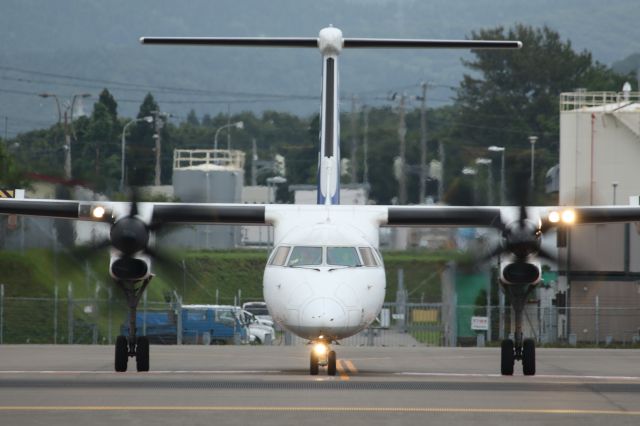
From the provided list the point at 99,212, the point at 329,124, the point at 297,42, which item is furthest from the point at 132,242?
the point at 329,124

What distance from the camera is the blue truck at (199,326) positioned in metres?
47.1

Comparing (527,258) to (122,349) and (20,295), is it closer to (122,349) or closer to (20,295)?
(122,349)

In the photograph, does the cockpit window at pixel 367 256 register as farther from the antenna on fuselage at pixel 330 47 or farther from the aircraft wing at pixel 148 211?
the antenna on fuselage at pixel 330 47

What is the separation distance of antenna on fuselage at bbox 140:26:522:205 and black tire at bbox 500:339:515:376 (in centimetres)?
488

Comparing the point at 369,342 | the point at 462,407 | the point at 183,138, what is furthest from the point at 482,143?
the point at 462,407

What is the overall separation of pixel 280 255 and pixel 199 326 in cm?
2303

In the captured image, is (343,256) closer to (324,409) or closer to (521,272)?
(521,272)

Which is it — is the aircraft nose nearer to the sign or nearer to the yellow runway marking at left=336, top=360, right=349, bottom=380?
the yellow runway marking at left=336, top=360, right=349, bottom=380

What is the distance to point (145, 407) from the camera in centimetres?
1844

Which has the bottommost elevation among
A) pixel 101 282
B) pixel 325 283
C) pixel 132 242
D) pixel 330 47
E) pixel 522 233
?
pixel 101 282

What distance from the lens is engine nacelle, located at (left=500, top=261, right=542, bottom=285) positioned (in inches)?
1022

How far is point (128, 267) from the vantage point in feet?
84.7

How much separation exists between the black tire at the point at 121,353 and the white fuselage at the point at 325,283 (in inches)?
116

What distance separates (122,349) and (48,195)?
10.4 m
